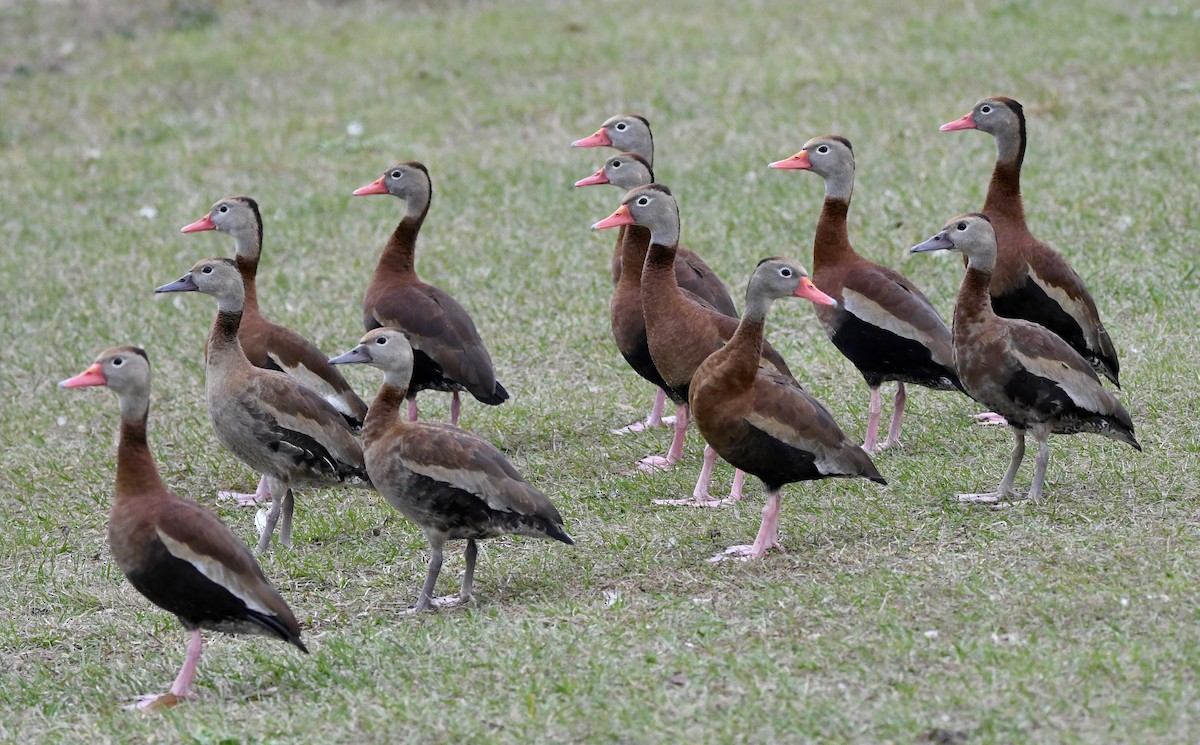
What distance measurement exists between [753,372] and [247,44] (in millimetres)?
11320

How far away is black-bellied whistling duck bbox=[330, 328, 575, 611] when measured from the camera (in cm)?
575

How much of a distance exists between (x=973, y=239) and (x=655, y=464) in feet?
6.23

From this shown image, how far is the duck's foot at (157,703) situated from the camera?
202 inches

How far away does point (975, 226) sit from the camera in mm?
6688

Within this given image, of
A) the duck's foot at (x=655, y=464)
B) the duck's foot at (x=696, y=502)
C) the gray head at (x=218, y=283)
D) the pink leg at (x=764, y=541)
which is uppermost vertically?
the gray head at (x=218, y=283)

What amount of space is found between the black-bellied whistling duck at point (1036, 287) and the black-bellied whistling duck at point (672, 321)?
128 centimetres

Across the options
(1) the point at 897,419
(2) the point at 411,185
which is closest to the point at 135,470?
(2) the point at 411,185

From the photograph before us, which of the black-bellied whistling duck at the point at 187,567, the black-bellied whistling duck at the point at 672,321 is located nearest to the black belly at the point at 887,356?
the black-bellied whistling duck at the point at 672,321

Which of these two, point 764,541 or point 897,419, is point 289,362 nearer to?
point 764,541

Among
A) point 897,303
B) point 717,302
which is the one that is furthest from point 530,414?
point 897,303

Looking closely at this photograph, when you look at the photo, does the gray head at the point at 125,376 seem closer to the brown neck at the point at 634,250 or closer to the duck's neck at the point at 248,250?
the duck's neck at the point at 248,250

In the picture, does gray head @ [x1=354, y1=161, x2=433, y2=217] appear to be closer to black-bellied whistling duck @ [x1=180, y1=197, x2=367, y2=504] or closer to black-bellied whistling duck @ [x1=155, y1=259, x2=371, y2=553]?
black-bellied whistling duck @ [x1=180, y1=197, x2=367, y2=504]

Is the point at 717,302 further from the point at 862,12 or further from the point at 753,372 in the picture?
the point at 862,12

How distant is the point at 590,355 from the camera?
9.08 metres
